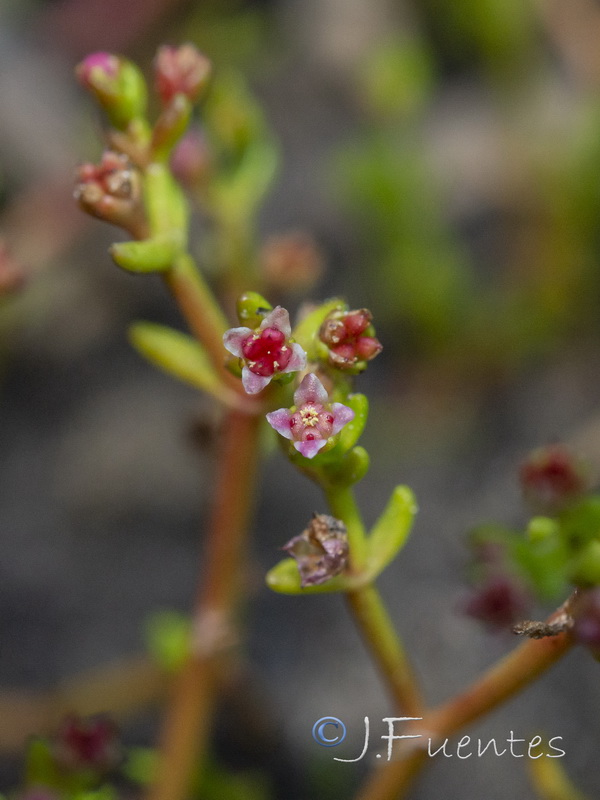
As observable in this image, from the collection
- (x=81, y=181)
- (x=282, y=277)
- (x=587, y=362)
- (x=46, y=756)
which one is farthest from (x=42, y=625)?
(x=587, y=362)

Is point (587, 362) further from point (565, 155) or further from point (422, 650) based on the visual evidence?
point (422, 650)

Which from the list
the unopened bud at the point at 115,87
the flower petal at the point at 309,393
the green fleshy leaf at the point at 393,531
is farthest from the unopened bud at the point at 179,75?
the green fleshy leaf at the point at 393,531

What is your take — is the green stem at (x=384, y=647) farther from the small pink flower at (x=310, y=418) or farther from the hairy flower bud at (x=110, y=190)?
the hairy flower bud at (x=110, y=190)

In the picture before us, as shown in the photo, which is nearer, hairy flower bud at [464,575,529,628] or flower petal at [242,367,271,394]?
flower petal at [242,367,271,394]

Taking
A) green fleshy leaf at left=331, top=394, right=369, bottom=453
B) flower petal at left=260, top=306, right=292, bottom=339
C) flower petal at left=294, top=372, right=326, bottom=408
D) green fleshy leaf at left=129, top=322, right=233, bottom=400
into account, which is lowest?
green fleshy leaf at left=331, top=394, right=369, bottom=453

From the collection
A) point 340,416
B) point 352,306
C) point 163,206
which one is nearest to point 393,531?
point 340,416

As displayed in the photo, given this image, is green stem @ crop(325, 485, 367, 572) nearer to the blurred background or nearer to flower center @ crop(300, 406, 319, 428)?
flower center @ crop(300, 406, 319, 428)

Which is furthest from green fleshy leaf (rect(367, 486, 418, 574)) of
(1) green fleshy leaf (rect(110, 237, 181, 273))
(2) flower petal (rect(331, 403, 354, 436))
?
(1) green fleshy leaf (rect(110, 237, 181, 273))
